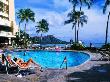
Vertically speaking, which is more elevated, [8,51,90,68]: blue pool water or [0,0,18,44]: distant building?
[0,0,18,44]: distant building

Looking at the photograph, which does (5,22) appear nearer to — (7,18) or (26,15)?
(7,18)

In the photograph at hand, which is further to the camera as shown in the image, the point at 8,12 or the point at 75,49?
the point at 8,12

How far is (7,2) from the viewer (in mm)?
67125

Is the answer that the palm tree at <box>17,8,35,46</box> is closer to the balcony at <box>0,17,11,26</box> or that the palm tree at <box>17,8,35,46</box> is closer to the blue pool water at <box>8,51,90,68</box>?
the balcony at <box>0,17,11,26</box>

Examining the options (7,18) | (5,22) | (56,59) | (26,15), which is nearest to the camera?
(56,59)

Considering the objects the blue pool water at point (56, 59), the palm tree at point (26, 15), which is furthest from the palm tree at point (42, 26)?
the blue pool water at point (56, 59)

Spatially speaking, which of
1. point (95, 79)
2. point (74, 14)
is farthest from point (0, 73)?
point (74, 14)

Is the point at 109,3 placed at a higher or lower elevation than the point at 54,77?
higher

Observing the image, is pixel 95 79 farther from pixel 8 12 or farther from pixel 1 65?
pixel 8 12

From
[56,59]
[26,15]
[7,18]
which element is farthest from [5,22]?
[56,59]

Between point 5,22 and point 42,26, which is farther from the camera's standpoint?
point 42,26

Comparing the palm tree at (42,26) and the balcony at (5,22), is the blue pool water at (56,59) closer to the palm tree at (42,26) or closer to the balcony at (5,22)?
the balcony at (5,22)

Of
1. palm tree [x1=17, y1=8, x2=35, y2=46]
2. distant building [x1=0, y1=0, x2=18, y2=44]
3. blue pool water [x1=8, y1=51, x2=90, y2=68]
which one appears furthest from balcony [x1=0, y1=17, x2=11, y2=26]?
blue pool water [x1=8, y1=51, x2=90, y2=68]

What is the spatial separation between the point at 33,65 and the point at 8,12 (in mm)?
52478
